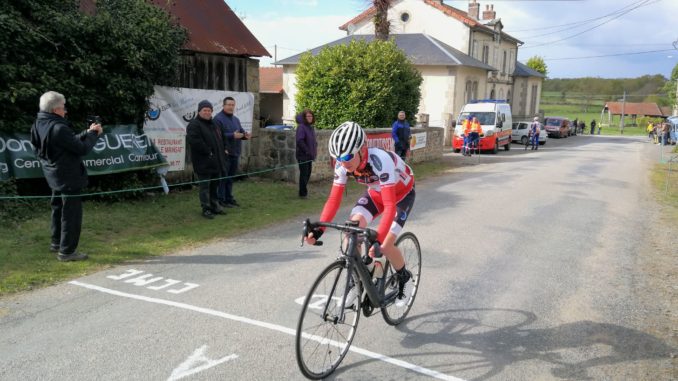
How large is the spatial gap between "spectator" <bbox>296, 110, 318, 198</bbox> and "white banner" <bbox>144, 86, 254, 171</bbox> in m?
2.25

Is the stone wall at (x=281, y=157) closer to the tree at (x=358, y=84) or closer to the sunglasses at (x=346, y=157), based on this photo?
the tree at (x=358, y=84)

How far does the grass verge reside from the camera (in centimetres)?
602

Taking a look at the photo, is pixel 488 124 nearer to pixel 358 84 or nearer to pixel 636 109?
pixel 358 84

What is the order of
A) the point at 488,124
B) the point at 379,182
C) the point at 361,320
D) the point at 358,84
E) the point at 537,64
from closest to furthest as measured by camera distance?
the point at 379,182, the point at 361,320, the point at 358,84, the point at 488,124, the point at 537,64

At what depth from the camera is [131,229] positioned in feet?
26.1

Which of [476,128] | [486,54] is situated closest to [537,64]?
[486,54]

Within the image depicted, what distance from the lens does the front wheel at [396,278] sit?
15.5 ft

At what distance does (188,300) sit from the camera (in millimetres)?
5277

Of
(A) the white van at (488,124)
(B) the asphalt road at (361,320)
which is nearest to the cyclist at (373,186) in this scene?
(B) the asphalt road at (361,320)

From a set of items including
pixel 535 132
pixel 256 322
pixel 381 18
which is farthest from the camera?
pixel 535 132

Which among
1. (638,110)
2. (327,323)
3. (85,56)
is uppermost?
(638,110)

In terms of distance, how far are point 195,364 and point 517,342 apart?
281 centimetres

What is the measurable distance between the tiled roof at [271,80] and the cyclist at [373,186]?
126 ft

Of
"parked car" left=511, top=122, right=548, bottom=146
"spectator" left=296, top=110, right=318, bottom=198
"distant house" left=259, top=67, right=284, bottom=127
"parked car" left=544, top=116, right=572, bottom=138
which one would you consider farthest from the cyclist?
"parked car" left=544, top=116, right=572, bottom=138
